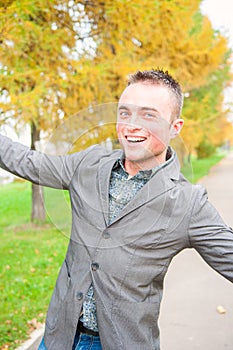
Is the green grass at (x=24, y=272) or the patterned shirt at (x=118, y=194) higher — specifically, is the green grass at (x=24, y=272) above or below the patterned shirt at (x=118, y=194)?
below

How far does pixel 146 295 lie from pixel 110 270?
0.55 ft

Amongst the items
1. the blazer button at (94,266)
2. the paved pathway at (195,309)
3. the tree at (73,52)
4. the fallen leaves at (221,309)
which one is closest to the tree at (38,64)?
the tree at (73,52)

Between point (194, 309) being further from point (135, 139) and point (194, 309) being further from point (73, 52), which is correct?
point (73, 52)

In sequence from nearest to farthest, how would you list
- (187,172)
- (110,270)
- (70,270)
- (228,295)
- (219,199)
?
(110,270) < (70,270) < (187,172) < (228,295) < (219,199)

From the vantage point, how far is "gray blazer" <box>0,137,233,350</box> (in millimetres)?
1642

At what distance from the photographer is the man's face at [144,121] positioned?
5.43ft

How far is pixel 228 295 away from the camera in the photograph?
523 cm

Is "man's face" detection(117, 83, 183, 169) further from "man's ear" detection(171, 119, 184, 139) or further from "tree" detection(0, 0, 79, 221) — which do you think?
"tree" detection(0, 0, 79, 221)

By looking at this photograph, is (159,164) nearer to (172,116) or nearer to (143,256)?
(172,116)

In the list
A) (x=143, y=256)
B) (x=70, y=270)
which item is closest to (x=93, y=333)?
(x=70, y=270)

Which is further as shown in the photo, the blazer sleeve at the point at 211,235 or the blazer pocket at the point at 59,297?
the blazer pocket at the point at 59,297

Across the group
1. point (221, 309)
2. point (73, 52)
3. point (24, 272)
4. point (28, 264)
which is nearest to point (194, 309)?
point (221, 309)

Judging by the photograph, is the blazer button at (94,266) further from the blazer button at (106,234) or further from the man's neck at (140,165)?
the man's neck at (140,165)

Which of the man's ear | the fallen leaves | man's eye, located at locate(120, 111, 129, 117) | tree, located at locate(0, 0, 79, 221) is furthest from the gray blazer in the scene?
tree, located at locate(0, 0, 79, 221)
